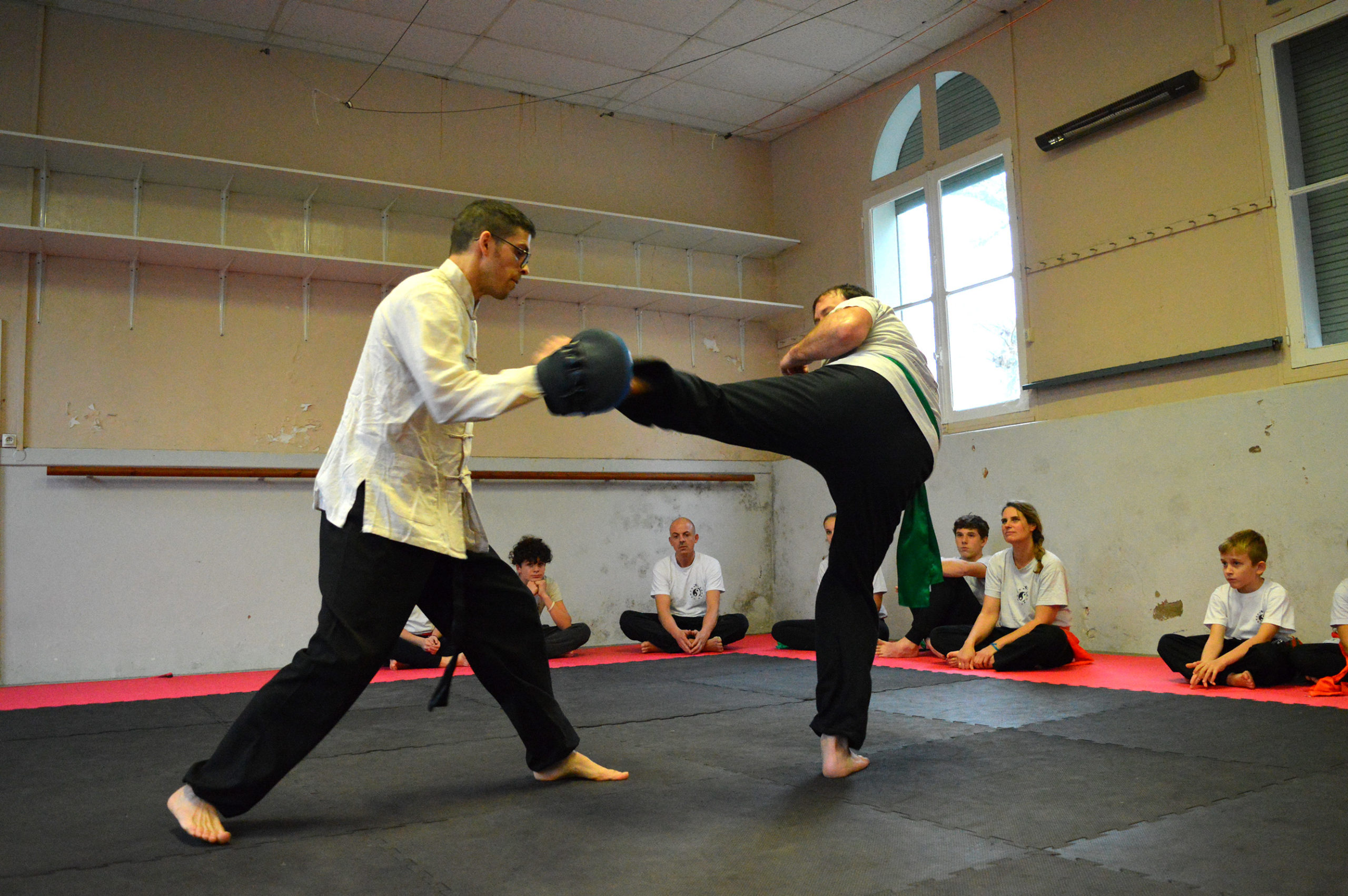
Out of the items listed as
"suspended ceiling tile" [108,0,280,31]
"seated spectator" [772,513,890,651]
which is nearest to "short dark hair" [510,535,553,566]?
"seated spectator" [772,513,890,651]

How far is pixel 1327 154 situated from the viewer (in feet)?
15.7

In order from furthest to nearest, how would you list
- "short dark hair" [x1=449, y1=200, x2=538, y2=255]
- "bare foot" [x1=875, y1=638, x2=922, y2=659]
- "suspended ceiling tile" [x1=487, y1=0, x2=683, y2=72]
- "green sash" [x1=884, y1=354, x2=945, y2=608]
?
"suspended ceiling tile" [x1=487, y1=0, x2=683, y2=72] < "bare foot" [x1=875, y1=638, x2=922, y2=659] < "green sash" [x1=884, y1=354, x2=945, y2=608] < "short dark hair" [x1=449, y1=200, x2=538, y2=255]

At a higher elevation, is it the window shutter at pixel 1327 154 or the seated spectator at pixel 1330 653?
the window shutter at pixel 1327 154

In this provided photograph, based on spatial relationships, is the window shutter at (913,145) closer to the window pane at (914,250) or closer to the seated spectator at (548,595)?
the window pane at (914,250)

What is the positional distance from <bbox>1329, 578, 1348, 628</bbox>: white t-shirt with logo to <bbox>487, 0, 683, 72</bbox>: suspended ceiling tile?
488cm

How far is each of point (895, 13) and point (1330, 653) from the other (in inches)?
174

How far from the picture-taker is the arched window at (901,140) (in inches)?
276

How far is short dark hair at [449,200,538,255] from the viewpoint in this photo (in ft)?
7.68

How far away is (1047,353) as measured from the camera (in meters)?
5.91

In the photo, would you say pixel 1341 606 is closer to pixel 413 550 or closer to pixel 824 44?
pixel 413 550

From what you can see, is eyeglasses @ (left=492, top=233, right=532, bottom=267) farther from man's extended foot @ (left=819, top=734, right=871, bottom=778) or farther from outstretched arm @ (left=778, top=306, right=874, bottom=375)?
man's extended foot @ (left=819, top=734, right=871, bottom=778)

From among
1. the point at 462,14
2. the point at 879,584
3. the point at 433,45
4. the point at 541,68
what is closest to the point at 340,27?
the point at 433,45

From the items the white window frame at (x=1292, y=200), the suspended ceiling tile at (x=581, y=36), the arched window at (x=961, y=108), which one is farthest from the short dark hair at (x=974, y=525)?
the suspended ceiling tile at (x=581, y=36)

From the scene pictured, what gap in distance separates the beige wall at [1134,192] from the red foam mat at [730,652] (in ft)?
5.29
